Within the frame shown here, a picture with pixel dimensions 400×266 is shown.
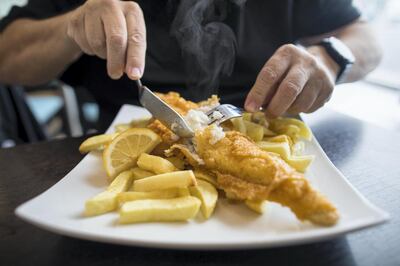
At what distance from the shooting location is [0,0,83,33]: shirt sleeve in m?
1.71

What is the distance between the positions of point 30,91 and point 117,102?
6.40ft

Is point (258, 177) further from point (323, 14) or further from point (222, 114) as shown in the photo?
point (323, 14)

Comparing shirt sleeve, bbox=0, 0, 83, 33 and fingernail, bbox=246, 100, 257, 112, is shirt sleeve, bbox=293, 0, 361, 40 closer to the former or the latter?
fingernail, bbox=246, 100, 257, 112

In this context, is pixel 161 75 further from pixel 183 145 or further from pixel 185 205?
pixel 185 205

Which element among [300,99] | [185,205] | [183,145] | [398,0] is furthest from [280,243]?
[398,0]

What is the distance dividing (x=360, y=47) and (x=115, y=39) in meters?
1.20

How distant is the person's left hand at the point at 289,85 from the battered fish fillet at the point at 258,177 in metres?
0.20

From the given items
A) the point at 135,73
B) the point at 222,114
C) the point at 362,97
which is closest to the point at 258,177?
the point at 222,114

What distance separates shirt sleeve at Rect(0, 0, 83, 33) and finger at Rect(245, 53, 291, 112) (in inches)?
42.9

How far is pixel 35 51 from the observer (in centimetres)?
164

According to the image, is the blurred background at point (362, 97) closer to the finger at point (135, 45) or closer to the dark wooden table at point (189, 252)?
the dark wooden table at point (189, 252)

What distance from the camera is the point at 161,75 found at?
167cm

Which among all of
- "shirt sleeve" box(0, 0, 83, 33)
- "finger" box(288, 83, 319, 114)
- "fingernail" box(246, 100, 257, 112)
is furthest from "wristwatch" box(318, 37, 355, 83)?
"shirt sleeve" box(0, 0, 83, 33)

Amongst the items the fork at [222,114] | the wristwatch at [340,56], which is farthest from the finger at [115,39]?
the wristwatch at [340,56]
